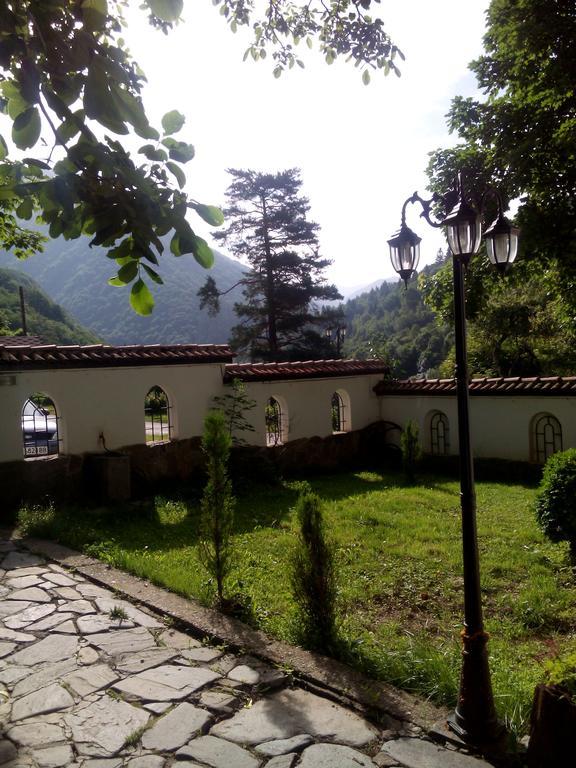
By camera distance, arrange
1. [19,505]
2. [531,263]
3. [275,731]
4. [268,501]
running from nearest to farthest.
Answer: [275,731]
[19,505]
[268,501]
[531,263]

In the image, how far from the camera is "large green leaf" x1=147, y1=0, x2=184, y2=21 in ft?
7.19

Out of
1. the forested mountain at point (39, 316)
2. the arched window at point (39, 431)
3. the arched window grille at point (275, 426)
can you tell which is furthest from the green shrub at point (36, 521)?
the forested mountain at point (39, 316)

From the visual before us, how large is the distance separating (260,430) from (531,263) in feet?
21.0

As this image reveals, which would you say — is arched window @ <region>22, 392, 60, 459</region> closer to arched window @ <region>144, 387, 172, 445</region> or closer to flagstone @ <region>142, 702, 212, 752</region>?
arched window @ <region>144, 387, 172, 445</region>

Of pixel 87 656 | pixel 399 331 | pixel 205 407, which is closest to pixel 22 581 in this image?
pixel 87 656

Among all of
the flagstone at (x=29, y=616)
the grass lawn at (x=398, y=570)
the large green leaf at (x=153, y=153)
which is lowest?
the grass lawn at (x=398, y=570)

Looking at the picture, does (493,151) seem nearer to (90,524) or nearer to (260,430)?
(260,430)

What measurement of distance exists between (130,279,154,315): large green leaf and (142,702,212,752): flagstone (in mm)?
2288

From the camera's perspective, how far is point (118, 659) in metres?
3.84

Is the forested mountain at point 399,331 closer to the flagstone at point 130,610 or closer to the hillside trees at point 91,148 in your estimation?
the flagstone at point 130,610

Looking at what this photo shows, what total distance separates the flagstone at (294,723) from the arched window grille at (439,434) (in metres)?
9.81

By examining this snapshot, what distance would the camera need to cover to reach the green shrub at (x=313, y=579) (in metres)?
4.07

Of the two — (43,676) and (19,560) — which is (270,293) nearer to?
(19,560)

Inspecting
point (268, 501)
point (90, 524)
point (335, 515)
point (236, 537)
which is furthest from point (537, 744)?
point (268, 501)
